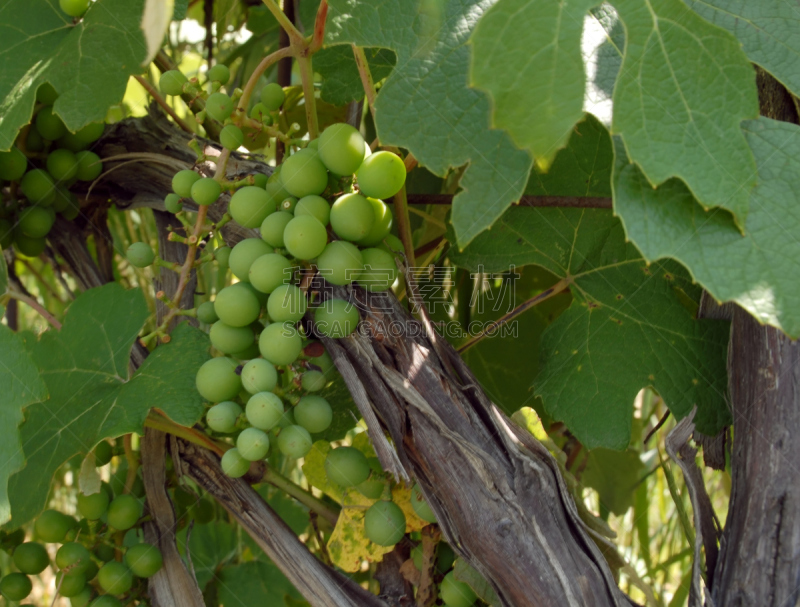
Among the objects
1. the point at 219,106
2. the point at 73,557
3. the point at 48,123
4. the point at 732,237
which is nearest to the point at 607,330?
the point at 732,237

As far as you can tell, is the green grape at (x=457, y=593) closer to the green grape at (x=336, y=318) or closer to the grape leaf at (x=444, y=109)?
the green grape at (x=336, y=318)

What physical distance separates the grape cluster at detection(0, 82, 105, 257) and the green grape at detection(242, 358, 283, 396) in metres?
0.61

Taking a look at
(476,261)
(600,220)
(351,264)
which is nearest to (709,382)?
(600,220)

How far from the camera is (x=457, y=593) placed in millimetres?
950

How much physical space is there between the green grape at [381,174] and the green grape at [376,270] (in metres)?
0.09

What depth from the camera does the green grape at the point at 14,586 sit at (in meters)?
1.11

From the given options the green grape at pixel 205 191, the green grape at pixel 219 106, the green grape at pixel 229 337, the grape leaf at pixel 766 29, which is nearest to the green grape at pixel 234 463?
the green grape at pixel 229 337

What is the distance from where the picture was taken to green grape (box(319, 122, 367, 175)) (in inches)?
32.5

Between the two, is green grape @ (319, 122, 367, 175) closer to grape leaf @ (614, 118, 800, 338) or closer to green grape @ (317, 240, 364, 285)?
green grape @ (317, 240, 364, 285)

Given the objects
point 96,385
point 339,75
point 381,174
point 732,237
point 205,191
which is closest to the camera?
point 732,237

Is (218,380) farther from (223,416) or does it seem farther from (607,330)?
(607,330)

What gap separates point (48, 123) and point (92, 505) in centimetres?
67

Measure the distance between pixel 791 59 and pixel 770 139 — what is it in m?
0.13

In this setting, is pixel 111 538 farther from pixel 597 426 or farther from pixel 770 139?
pixel 770 139
